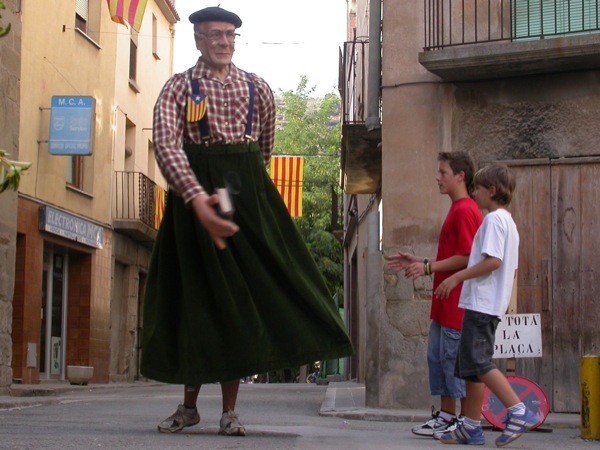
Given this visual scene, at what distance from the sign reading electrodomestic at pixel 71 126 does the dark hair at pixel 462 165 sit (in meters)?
14.7

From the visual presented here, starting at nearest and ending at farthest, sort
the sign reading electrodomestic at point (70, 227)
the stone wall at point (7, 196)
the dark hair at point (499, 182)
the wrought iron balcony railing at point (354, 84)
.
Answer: the dark hair at point (499, 182) < the stone wall at point (7, 196) < the wrought iron balcony railing at point (354, 84) < the sign reading electrodomestic at point (70, 227)

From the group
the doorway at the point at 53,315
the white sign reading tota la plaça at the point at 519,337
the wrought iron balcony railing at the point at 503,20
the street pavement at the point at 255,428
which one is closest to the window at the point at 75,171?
the doorway at the point at 53,315

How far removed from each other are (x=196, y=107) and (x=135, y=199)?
21.5 metres

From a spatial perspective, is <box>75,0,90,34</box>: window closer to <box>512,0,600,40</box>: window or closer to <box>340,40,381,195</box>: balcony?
<box>340,40,381,195</box>: balcony

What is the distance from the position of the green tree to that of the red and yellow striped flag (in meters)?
6.84

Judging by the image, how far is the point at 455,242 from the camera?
6758mm

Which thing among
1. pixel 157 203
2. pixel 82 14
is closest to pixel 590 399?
pixel 82 14

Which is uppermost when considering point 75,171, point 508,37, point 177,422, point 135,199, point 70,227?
point 75,171

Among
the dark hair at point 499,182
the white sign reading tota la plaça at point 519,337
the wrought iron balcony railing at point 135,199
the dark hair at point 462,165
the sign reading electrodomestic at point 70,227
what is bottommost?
the white sign reading tota la plaça at point 519,337

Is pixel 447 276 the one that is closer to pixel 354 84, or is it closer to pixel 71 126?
pixel 354 84

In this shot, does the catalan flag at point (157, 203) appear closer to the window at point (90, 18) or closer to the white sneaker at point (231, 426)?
the window at point (90, 18)

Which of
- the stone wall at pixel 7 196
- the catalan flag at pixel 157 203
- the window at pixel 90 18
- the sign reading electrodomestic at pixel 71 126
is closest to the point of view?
the stone wall at pixel 7 196

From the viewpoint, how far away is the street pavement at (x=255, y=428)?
5.57 meters

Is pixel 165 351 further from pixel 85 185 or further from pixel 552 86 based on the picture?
pixel 85 185
